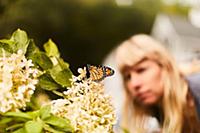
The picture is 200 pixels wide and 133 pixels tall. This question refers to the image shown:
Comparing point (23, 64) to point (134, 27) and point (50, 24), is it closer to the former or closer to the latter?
point (50, 24)

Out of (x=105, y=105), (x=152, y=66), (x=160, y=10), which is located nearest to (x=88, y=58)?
(x=160, y=10)

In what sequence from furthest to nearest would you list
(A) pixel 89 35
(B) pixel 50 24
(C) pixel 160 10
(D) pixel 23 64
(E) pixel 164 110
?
→ (C) pixel 160 10 → (A) pixel 89 35 → (B) pixel 50 24 → (E) pixel 164 110 → (D) pixel 23 64

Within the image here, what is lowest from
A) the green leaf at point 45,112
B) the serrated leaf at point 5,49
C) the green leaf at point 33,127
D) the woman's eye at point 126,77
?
the green leaf at point 33,127

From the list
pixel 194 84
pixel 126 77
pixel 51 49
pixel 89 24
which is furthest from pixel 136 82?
pixel 89 24

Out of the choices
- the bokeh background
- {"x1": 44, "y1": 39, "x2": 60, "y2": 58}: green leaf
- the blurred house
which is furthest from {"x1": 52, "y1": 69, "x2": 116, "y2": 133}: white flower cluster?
the blurred house

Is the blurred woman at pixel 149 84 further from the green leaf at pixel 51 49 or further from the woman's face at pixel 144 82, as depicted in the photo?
the green leaf at pixel 51 49

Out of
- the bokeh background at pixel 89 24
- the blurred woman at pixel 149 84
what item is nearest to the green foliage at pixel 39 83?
the blurred woman at pixel 149 84

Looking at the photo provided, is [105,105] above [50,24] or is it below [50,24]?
below
